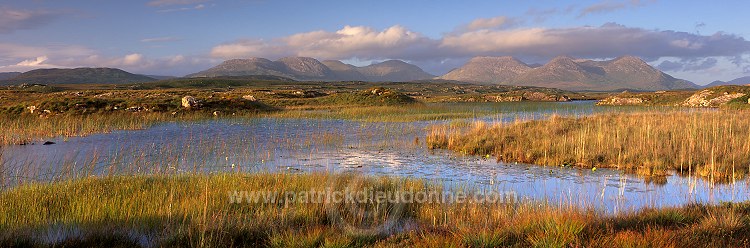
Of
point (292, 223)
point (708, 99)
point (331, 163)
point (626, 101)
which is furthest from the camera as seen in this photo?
point (626, 101)

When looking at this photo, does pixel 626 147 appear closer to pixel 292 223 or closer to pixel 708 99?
pixel 292 223

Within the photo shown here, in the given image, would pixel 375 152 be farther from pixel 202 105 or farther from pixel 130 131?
pixel 202 105

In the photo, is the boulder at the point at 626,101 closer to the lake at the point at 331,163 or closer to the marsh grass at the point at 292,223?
the lake at the point at 331,163

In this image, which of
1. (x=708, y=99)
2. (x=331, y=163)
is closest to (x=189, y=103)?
(x=331, y=163)

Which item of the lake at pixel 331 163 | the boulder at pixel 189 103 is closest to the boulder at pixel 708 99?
the lake at pixel 331 163

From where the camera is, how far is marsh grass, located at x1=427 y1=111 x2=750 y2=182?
1630cm

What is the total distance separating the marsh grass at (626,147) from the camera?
16297 mm

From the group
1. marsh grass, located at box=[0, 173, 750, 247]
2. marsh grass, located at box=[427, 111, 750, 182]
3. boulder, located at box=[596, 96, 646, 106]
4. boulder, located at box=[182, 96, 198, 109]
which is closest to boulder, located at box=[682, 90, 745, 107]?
boulder, located at box=[596, 96, 646, 106]

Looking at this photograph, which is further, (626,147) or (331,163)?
(626,147)

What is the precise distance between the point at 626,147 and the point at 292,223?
1455 cm

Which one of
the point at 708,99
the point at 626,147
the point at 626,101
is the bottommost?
the point at 626,101

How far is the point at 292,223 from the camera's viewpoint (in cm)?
932

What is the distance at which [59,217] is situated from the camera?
31.9ft

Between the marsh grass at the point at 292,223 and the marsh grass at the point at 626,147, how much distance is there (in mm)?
6666
